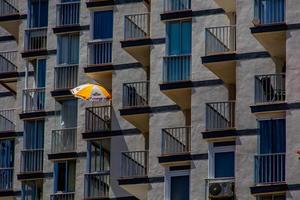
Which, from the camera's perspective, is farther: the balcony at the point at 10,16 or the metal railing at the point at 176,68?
the balcony at the point at 10,16

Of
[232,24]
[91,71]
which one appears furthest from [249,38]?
[91,71]

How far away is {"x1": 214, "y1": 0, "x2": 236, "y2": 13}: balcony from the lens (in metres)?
105

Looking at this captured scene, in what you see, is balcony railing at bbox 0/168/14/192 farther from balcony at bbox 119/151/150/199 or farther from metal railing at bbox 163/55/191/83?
metal railing at bbox 163/55/191/83

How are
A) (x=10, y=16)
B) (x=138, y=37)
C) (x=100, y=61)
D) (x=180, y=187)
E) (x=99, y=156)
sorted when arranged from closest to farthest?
(x=180, y=187) < (x=138, y=37) < (x=99, y=156) < (x=100, y=61) < (x=10, y=16)

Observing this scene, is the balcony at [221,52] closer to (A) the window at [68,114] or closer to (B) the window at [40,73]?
(A) the window at [68,114]

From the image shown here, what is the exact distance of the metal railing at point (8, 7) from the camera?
380 feet

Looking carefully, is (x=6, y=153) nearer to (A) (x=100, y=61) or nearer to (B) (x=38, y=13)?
(B) (x=38, y=13)

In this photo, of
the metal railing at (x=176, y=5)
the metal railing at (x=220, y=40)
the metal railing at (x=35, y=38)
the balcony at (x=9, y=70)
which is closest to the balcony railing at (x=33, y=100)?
the balcony at (x=9, y=70)

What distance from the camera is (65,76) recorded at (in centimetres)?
11181

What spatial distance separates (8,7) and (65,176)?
11735 mm

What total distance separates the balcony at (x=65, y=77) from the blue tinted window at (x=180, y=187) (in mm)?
9601

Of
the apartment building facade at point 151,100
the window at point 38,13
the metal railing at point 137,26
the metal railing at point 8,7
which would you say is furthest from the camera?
the metal railing at point 8,7

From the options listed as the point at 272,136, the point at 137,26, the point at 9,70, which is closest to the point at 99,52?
the point at 137,26

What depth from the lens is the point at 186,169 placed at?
105 meters
